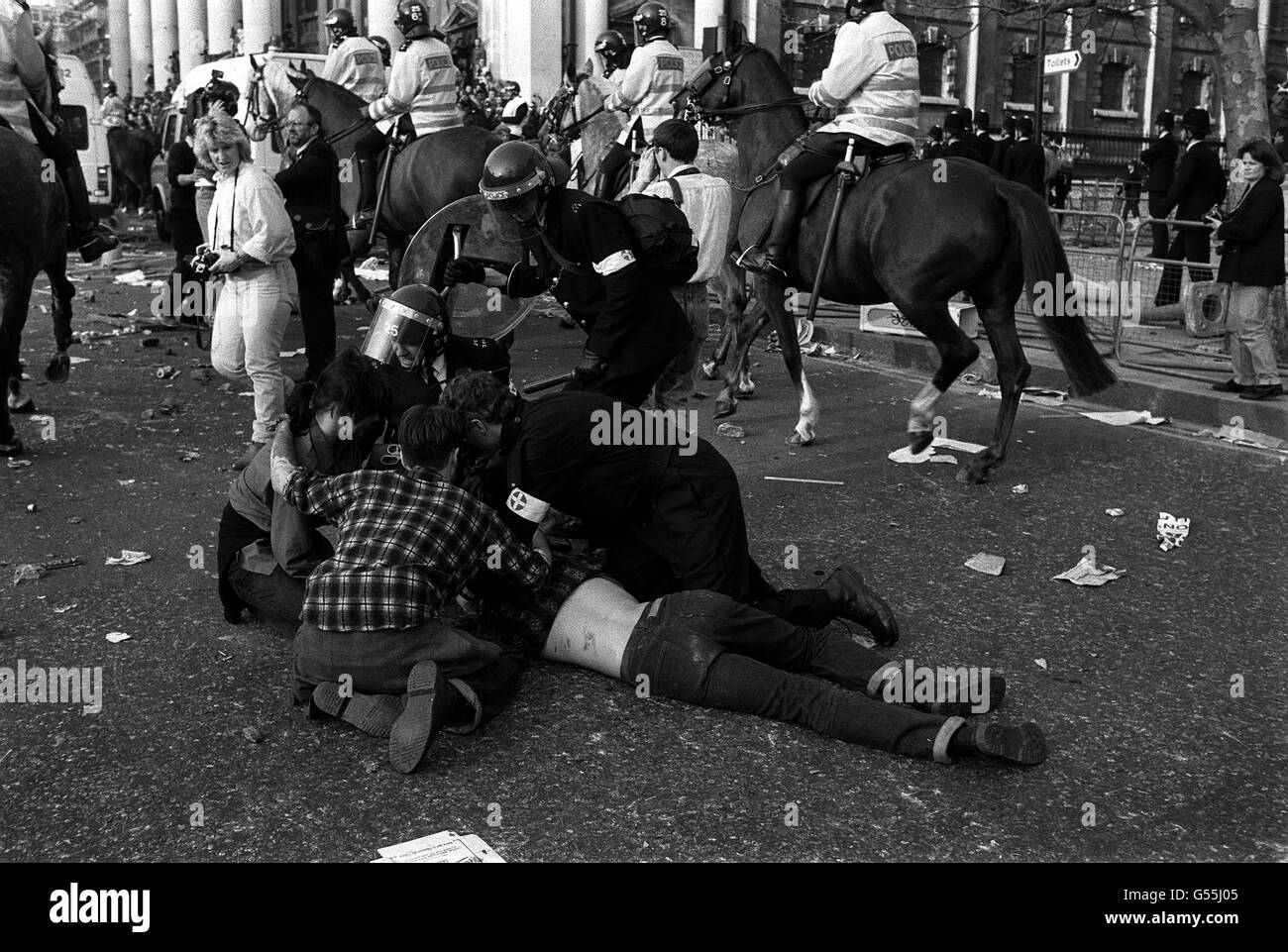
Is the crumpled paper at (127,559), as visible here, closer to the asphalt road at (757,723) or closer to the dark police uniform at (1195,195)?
the asphalt road at (757,723)

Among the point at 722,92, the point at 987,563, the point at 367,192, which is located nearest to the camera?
the point at 987,563

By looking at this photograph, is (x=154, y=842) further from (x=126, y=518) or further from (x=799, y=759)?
(x=126, y=518)

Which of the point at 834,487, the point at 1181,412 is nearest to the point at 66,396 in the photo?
the point at 834,487

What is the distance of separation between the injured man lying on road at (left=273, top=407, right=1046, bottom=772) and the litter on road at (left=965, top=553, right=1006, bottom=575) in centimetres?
160

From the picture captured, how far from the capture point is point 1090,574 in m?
6.11

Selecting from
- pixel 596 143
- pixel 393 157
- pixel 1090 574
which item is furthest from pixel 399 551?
pixel 596 143

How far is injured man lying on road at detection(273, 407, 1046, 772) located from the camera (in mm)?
4227

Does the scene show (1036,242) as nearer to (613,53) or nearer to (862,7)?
(862,7)

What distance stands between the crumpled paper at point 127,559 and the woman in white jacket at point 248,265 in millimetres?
1512

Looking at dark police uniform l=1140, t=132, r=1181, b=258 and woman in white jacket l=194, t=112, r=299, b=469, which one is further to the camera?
dark police uniform l=1140, t=132, r=1181, b=258

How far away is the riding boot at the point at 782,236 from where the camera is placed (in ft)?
28.5

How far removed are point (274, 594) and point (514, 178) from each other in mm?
2348

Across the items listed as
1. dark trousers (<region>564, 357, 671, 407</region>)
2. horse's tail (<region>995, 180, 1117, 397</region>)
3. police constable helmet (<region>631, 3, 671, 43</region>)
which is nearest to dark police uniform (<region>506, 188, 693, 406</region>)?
dark trousers (<region>564, 357, 671, 407</region>)

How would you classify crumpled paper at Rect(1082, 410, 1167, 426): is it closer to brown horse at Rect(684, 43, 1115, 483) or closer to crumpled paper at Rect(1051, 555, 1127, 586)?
brown horse at Rect(684, 43, 1115, 483)
